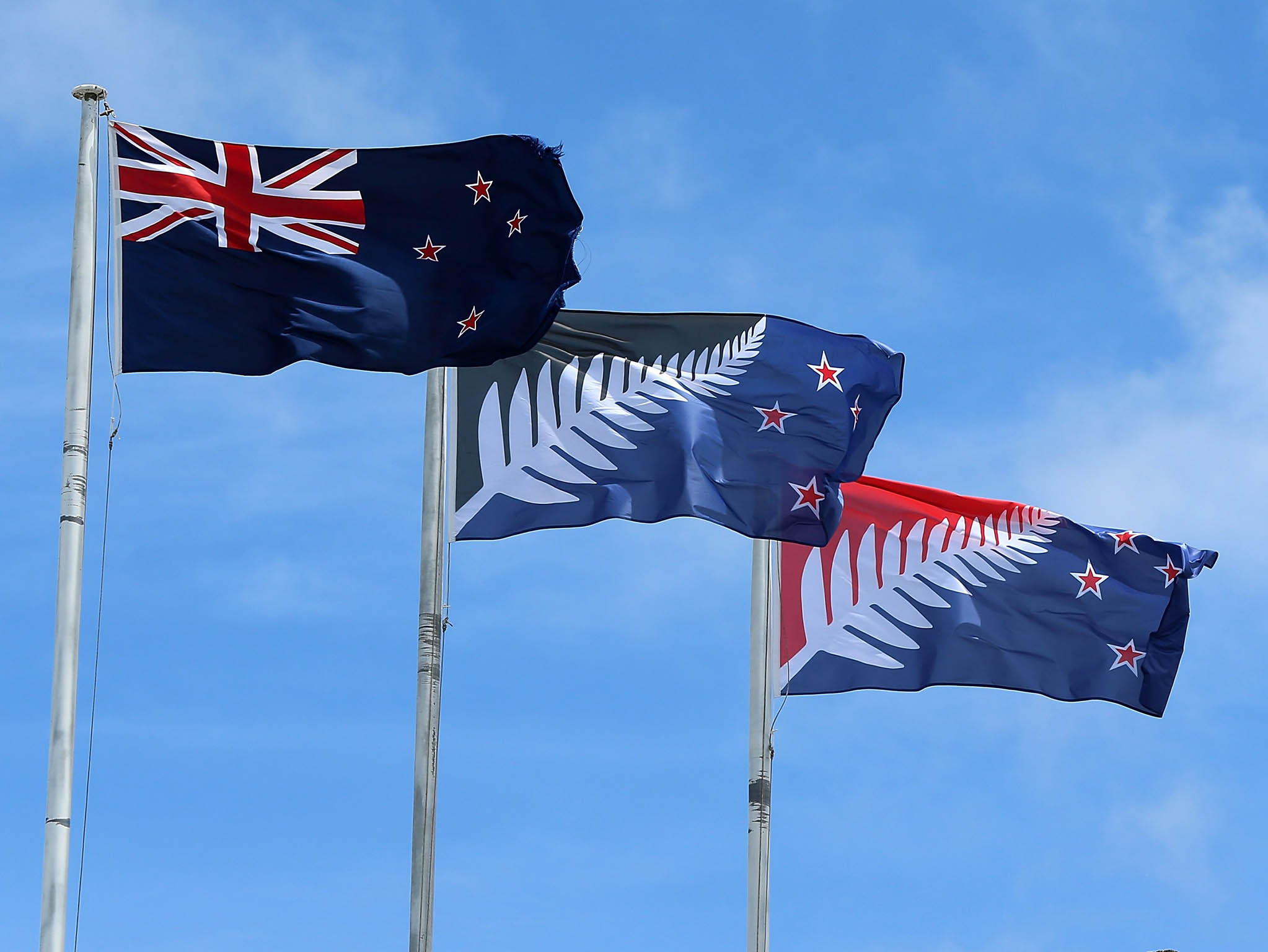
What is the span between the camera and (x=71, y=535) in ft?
49.0

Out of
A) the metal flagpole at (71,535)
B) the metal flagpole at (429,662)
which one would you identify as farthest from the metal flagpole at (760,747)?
the metal flagpole at (71,535)

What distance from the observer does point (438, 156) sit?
1773 centimetres

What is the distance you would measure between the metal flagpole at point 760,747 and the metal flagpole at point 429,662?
452 centimetres

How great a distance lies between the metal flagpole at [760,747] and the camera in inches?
840

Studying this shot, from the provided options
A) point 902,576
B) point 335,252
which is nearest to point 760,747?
point 902,576

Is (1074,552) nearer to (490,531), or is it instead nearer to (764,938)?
(764,938)

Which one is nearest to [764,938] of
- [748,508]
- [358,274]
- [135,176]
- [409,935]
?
[748,508]

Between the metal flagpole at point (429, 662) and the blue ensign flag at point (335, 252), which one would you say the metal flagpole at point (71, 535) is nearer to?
the blue ensign flag at point (335, 252)

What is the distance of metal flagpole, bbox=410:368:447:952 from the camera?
16.6m

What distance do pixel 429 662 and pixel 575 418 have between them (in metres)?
3.96

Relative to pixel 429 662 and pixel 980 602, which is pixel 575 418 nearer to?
pixel 429 662

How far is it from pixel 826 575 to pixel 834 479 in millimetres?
2752

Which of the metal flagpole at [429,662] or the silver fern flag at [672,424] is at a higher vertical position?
the silver fern flag at [672,424]

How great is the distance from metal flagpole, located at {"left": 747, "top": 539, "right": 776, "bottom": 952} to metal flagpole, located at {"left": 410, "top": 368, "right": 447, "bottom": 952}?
452cm
